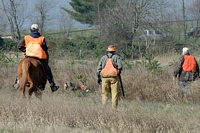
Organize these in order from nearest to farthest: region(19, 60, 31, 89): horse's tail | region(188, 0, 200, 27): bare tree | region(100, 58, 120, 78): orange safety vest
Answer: region(100, 58, 120, 78): orange safety vest, region(19, 60, 31, 89): horse's tail, region(188, 0, 200, 27): bare tree

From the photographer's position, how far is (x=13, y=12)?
5516 cm

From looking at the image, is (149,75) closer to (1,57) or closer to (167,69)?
(167,69)

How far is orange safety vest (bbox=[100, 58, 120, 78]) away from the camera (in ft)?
43.3

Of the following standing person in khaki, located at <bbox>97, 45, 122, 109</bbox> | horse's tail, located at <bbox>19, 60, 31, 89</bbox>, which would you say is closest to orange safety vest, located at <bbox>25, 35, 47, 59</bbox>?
horse's tail, located at <bbox>19, 60, 31, 89</bbox>

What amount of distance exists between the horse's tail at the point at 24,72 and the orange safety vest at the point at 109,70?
75.8 inches

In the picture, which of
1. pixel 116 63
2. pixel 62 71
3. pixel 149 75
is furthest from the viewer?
pixel 62 71

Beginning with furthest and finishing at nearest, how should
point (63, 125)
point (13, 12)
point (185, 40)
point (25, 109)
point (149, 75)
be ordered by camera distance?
point (13, 12) → point (185, 40) → point (149, 75) → point (25, 109) → point (63, 125)

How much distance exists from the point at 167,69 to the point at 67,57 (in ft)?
18.7

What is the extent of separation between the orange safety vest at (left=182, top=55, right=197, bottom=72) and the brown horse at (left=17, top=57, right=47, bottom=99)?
578 centimetres

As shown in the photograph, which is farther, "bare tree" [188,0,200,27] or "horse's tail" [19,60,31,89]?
"bare tree" [188,0,200,27]

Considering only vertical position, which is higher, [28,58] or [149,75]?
[28,58]

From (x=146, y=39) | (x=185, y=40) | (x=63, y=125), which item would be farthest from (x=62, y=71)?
(x=185, y=40)

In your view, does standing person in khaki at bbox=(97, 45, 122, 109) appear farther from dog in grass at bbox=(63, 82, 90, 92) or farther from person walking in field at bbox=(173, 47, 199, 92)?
dog in grass at bbox=(63, 82, 90, 92)

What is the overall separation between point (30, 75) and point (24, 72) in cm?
19
